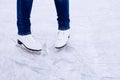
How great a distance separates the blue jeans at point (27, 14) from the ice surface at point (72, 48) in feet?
0.51

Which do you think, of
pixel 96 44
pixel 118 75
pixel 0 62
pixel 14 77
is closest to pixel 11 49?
pixel 0 62

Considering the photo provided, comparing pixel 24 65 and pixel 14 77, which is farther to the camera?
pixel 24 65

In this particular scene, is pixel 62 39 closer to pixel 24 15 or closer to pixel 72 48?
pixel 72 48

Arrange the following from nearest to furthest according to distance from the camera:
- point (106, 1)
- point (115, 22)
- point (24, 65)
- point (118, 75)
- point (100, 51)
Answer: point (118, 75) < point (24, 65) < point (100, 51) < point (115, 22) < point (106, 1)

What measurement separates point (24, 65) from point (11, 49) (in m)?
0.23

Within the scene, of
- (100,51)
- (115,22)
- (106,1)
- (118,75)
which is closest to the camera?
(118,75)

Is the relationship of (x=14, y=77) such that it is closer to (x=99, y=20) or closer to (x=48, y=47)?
(x=48, y=47)

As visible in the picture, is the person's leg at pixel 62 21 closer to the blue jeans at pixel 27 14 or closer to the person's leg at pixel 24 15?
the blue jeans at pixel 27 14

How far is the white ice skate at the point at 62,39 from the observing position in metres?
2.03

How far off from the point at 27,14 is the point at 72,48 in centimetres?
38

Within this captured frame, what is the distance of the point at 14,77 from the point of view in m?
1.78

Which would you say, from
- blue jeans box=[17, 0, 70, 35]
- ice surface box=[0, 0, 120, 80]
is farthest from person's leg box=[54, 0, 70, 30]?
ice surface box=[0, 0, 120, 80]

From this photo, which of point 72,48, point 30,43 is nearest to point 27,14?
point 30,43

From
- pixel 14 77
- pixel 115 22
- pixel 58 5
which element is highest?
pixel 58 5
